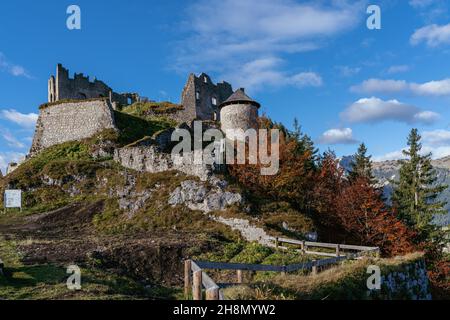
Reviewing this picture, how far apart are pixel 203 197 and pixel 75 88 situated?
3919 cm

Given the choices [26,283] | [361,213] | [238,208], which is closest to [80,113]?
[238,208]

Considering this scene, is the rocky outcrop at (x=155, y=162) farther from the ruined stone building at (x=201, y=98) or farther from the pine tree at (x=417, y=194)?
the pine tree at (x=417, y=194)

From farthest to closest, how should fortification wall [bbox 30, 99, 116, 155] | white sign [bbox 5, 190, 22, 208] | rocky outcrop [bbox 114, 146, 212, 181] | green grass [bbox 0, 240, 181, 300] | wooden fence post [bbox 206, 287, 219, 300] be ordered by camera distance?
fortification wall [bbox 30, 99, 116, 155] < white sign [bbox 5, 190, 22, 208] < rocky outcrop [bbox 114, 146, 212, 181] < green grass [bbox 0, 240, 181, 300] < wooden fence post [bbox 206, 287, 219, 300]

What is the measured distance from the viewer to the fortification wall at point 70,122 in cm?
4691

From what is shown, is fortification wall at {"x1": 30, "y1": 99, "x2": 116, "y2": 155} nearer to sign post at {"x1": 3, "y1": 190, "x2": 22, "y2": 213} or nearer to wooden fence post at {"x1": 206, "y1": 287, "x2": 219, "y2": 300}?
sign post at {"x1": 3, "y1": 190, "x2": 22, "y2": 213}

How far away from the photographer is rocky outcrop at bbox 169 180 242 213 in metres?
31.2

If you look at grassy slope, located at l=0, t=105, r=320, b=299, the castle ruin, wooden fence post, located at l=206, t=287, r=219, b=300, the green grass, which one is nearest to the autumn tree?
grassy slope, located at l=0, t=105, r=320, b=299

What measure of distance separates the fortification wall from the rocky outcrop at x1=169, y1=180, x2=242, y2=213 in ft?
57.3

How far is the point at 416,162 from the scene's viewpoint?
4972 centimetres

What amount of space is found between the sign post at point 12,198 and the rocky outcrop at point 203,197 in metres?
14.3

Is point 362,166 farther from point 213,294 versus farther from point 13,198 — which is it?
point 213,294
